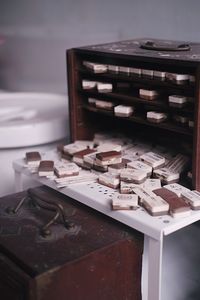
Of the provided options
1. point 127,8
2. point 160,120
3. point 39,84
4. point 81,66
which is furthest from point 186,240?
point 39,84

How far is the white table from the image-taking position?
0.60 metres

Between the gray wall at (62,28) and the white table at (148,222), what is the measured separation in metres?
0.42

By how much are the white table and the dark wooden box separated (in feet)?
0.07

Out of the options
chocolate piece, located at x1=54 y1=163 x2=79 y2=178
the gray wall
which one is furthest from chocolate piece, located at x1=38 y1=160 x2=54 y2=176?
the gray wall

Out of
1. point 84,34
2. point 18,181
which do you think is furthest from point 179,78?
point 84,34

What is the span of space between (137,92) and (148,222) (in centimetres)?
26

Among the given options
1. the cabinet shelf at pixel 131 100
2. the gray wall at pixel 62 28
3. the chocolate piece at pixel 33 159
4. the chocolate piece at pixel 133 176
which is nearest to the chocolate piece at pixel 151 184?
the chocolate piece at pixel 133 176

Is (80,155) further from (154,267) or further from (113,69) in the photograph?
(154,267)

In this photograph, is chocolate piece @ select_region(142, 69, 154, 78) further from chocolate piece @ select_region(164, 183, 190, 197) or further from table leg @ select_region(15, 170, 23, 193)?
table leg @ select_region(15, 170, 23, 193)

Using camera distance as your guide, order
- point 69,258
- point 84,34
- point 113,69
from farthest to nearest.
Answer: point 84,34 → point 113,69 → point 69,258

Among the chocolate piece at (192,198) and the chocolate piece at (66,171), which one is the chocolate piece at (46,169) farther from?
the chocolate piece at (192,198)

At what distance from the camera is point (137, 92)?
31.0 inches

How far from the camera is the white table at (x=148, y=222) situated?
1.98 feet

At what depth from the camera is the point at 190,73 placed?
2.30 ft
